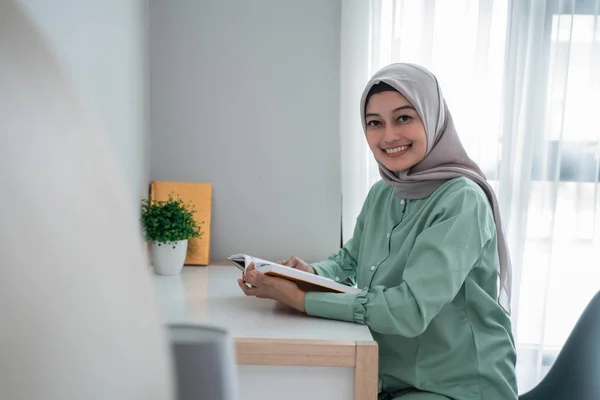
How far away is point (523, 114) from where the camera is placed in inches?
79.1

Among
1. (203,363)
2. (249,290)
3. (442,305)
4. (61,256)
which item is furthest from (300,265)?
(61,256)

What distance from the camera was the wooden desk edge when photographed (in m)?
1.21

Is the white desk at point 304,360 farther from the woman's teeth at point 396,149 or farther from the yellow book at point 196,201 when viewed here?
the yellow book at point 196,201

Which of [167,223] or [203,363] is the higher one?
[203,363]

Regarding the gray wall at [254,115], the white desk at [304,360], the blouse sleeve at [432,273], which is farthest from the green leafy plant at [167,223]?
the blouse sleeve at [432,273]

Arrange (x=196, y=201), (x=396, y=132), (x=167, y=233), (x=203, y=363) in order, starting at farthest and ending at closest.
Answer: (x=196, y=201), (x=167, y=233), (x=396, y=132), (x=203, y=363)

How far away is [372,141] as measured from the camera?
1528 mm

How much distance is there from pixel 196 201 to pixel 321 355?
928 millimetres

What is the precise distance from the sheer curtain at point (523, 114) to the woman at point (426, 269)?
1.73ft

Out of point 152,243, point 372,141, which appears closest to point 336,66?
point 372,141

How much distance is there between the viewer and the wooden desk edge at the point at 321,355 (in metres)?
1.21

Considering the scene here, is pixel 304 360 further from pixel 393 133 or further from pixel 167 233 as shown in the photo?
pixel 167 233

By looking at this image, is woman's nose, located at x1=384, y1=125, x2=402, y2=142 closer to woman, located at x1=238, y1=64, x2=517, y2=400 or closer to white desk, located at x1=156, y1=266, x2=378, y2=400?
woman, located at x1=238, y1=64, x2=517, y2=400

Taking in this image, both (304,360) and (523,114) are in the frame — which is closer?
(304,360)
